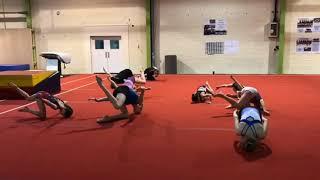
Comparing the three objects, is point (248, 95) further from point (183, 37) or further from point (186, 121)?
point (183, 37)

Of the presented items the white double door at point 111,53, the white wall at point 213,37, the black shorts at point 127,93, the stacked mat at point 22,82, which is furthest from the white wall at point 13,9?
the black shorts at point 127,93

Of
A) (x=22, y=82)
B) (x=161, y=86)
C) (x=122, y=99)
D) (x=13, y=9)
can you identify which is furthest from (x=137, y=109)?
(x=13, y=9)

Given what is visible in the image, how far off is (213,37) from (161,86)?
4533 millimetres

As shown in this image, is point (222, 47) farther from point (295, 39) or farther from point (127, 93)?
point (127, 93)

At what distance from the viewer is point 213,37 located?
1077 cm

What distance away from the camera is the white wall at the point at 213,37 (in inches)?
415

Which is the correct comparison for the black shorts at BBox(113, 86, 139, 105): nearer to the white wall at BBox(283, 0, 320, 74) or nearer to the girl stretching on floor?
the girl stretching on floor

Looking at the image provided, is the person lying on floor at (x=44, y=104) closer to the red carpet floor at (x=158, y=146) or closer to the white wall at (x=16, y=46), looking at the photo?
the red carpet floor at (x=158, y=146)

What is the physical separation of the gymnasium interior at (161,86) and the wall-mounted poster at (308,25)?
3cm

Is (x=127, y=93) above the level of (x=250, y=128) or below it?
above

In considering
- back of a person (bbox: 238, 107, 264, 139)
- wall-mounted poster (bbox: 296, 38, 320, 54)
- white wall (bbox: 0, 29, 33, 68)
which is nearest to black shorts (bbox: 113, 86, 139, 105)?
back of a person (bbox: 238, 107, 264, 139)

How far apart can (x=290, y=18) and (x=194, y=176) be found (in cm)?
948

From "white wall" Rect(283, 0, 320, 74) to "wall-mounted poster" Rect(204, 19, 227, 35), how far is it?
75.7 inches

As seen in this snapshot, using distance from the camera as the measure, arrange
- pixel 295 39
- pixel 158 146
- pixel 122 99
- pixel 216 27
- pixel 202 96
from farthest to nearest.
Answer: pixel 216 27 → pixel 295 39 → pixel 202 96 → pixel 122 99 → pixel 158 146
